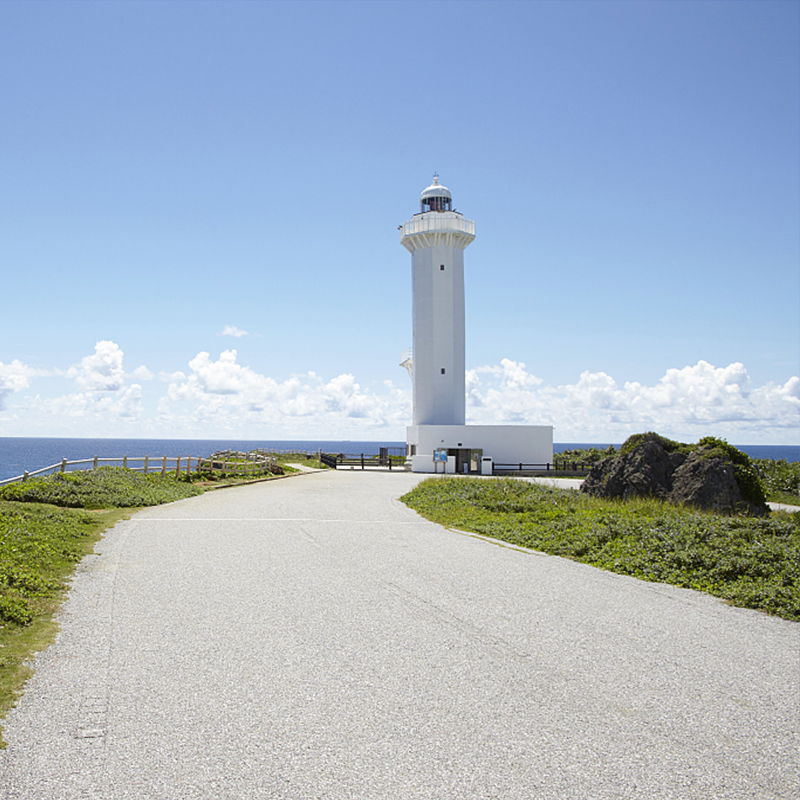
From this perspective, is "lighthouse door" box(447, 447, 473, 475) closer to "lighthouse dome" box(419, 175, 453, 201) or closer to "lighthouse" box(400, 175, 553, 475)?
"lighthouse" box(400, 175, 553, 475)

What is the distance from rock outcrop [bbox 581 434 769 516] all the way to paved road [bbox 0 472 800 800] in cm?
804

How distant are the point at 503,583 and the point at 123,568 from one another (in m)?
5.77

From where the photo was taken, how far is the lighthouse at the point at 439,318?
4744cm

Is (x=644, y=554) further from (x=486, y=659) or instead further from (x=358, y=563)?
(x=486, y=659)

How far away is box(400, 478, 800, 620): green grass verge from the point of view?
9.51 metres

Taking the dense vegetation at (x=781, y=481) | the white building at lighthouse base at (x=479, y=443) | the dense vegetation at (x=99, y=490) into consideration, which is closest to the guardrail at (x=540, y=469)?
the white building at lighthouse base at (x=479, y=443)

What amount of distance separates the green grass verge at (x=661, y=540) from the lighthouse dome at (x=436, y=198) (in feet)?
111

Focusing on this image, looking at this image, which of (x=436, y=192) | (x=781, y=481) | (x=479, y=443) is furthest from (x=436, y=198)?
(x=781, y=481)

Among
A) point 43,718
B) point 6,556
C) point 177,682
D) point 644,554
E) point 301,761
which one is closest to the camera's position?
point 301,761

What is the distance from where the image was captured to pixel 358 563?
444 inches

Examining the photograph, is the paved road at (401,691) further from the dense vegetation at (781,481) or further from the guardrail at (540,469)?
the guardrail at (540,469)

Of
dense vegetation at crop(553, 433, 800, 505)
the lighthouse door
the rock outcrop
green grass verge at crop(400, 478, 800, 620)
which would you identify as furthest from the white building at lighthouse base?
green grass verge at crop(400, 478, 800, 620)

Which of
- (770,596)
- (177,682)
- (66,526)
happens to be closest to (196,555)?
(66,526)

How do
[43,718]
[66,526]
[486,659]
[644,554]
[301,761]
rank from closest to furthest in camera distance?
[301,761]
[43,718]
[486,659]
[644,554]
[66,526]
